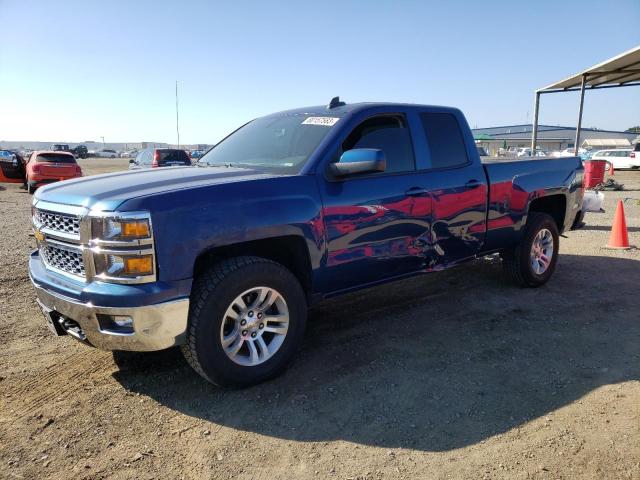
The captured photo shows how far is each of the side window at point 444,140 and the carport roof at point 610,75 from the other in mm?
8635

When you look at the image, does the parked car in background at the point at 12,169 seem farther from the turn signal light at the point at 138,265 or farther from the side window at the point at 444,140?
the turn signal light at the point at 138,265

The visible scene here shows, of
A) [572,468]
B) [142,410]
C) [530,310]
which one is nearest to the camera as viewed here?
[572,468]

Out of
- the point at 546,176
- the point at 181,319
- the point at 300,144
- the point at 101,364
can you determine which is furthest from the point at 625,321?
the point at 101,364

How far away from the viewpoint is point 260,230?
3164mm

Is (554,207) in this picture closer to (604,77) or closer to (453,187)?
(453,187)

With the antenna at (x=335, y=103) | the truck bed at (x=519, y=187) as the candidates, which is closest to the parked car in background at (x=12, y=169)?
the antenna at (x=335, y=103)

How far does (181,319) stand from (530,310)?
360 centimetres

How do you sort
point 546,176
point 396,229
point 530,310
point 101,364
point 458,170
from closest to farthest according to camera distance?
point 101,364 → point 396,229 → point 458,170 → point 530,310 → point 546,176

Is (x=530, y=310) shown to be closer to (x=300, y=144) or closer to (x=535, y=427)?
(x=535, y=427)

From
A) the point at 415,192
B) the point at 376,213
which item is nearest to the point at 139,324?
the point at 376,213

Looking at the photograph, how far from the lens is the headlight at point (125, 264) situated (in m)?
2.76

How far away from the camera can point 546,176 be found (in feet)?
18.0

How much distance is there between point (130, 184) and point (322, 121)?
1.64 meters

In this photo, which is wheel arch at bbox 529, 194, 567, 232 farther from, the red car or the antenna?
the red car
